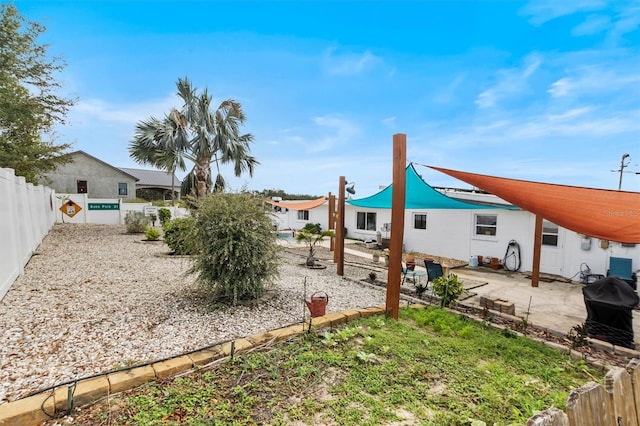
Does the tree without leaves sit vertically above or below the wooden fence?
above

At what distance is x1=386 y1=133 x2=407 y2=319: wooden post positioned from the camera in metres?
3.94

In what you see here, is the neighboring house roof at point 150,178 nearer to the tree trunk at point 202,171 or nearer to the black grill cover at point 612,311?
the tree trunk at point 202,171

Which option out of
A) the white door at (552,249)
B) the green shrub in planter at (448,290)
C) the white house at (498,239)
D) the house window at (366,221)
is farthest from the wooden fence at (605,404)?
the house window at (366,221)

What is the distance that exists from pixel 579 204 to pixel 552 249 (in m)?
5.93

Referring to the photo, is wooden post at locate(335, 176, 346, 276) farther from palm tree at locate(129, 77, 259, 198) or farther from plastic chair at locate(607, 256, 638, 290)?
plastic chair at locate(607, 256, 638, 290)

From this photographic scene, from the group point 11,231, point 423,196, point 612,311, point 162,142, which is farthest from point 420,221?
point 11,231

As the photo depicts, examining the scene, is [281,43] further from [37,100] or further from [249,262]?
[37,100]

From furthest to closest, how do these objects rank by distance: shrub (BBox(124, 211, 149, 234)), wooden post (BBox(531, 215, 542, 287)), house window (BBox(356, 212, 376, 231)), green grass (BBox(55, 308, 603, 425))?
1. house window (BBox(356, 212, 376, 231))
2. shrub (BBox(124, 211, 149, 234))
3. wooden post (BBox(531, 215, 542, 287))
4. green grass (BBox(55, 308, 603, 425))

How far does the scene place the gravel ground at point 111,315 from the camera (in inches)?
101

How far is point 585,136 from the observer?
852 cm

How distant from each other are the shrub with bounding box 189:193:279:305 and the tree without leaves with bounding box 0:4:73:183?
9950mm

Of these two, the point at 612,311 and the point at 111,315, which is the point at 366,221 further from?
the point at 111,315

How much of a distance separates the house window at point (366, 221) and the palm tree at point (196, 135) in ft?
25.2

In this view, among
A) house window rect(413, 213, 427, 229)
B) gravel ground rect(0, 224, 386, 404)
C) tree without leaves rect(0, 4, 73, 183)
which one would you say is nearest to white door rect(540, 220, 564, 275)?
house window rect(413, 213, 427, 229)
